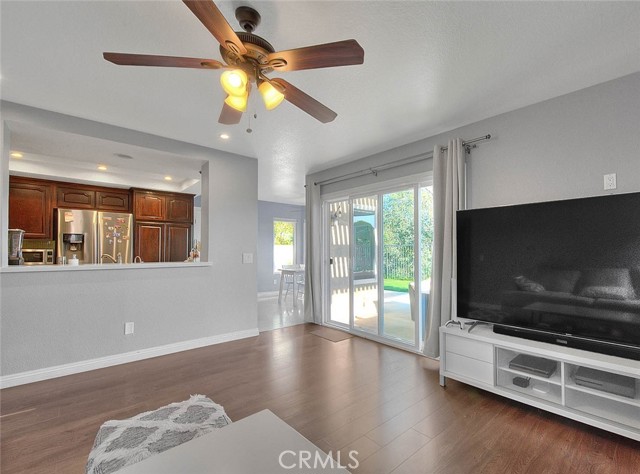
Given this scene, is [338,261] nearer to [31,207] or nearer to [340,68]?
[340,68]

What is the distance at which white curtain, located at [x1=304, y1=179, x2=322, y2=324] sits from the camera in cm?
483

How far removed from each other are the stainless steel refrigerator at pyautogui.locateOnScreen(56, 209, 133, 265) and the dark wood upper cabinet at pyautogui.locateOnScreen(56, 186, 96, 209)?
0.14m

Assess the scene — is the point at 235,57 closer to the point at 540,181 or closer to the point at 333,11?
the point at 333,11

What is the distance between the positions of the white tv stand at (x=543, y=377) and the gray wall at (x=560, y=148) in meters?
1.25

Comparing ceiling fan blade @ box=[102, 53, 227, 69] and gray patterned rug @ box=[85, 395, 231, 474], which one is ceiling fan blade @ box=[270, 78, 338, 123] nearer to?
ceiling fan blade @ box=[102, 53, 227, 69]

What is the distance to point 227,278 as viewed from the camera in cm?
392

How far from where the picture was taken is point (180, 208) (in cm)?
573

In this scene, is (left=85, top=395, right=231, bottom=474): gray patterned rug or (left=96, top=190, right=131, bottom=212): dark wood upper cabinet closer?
(left=85, top=395, right=231, bottom=474): gray patterned rug

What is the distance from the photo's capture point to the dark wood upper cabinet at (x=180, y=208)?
5594 millimetres

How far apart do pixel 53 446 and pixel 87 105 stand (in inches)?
105

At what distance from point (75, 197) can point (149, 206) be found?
1.05 meters

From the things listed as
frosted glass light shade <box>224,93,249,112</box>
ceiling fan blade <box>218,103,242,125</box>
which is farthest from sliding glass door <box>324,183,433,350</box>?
frosted glass light shade <box>224,93,249,112</box>

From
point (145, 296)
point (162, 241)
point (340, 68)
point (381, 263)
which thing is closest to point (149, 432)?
point (145, 296)

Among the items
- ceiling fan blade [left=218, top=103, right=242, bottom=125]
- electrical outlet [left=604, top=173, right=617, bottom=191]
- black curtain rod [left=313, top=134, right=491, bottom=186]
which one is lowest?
electrical outlet [left=604, top=173, right=617, bottom=191]
